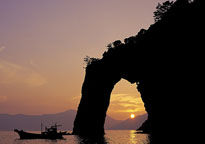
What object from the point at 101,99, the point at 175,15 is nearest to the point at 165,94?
the point at 175,15

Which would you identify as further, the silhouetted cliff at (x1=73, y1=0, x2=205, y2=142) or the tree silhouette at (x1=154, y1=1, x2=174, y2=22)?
the tree silhouette at (x1=154, y1=1, x2=174, y2=22)

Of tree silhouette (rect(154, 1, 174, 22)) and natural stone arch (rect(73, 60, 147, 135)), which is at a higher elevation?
tree silhouette (rect(154, 1, 174, 22))

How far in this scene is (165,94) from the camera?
4016 cm

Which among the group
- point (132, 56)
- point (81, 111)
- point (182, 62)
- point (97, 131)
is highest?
point (132, 56)

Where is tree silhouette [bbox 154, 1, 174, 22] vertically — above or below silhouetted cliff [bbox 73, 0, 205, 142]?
above

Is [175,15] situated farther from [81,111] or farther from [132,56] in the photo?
[81,111]

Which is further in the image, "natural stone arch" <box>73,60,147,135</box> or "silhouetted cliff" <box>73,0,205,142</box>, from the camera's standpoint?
"natural stone arch" <box>73,60,147,135</box>

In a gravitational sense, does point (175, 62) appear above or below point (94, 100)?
above

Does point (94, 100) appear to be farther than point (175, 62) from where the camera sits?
Yes

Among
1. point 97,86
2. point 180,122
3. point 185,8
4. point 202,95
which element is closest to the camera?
point 202,95

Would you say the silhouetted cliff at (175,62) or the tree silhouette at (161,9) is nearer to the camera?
the silhouetted cliff at (175,62)

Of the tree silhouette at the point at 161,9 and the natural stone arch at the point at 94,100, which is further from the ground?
the tree silhouette at the point at 161,9

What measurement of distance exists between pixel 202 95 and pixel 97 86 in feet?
168

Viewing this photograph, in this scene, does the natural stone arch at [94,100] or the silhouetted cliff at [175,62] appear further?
the natural stone arch at [94,100]
